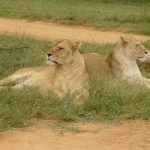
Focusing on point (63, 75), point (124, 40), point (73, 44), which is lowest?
point (63, 75)

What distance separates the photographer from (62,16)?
55.7ft

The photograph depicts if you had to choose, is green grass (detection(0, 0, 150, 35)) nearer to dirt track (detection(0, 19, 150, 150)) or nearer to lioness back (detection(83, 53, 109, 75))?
lioness back (detection(83, 53, 109, 75))

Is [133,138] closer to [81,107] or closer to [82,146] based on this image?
[82,146]

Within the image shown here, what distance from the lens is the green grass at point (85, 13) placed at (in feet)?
52.3

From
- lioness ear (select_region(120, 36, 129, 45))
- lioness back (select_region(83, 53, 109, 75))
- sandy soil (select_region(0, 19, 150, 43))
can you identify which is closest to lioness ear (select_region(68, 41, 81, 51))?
lioness back (select_region(83, 53, 109, 75))

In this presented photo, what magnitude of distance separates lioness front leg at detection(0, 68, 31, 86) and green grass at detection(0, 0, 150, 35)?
7681mm

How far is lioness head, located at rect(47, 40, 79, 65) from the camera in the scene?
23.2 ft

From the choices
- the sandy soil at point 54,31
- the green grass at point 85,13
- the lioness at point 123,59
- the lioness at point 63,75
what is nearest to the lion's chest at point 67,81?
the lioness at point 63,75

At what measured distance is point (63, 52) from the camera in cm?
709

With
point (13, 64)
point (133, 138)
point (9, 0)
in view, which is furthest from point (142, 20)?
point (133, 138)

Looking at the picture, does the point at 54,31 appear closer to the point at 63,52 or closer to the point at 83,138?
the point at 63,52

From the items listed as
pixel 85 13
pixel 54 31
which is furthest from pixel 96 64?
pixel 85 13

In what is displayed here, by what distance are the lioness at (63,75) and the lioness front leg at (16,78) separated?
0.21ft

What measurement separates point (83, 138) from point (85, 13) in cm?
1215
